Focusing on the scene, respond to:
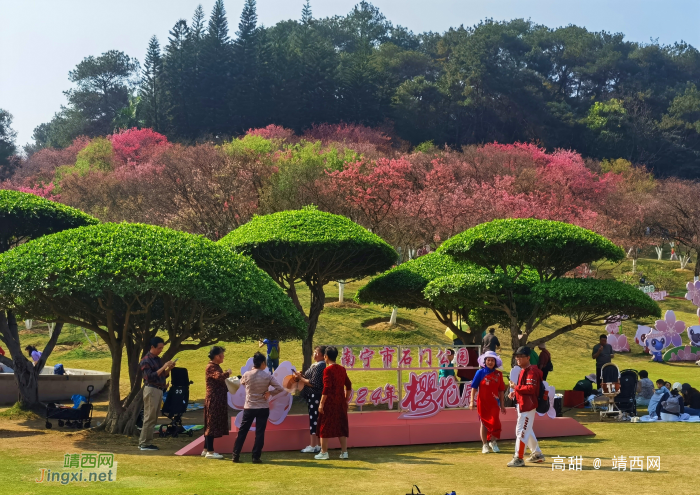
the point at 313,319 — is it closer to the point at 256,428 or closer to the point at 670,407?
the point at 670,407

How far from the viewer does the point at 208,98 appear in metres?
64.2

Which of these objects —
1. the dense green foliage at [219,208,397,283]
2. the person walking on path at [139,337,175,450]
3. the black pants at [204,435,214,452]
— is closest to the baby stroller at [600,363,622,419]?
the dense green foliage at [219,208,397,283]

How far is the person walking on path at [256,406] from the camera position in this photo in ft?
29.7

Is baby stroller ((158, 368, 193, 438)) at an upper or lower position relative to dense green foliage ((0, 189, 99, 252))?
lower

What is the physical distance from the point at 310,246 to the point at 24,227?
240 inches

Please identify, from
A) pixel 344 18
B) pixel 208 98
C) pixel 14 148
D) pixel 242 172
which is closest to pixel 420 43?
pixel 344 18

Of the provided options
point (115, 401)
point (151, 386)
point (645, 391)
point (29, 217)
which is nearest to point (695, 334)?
point (645, 391)

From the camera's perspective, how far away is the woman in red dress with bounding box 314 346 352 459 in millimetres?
9273

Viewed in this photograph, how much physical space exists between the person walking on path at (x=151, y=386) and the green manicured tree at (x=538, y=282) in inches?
267

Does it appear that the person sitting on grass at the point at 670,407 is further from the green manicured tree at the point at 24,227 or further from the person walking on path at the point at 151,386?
the green manicured tree at the point at 24,227

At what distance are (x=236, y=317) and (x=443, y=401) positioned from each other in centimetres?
365

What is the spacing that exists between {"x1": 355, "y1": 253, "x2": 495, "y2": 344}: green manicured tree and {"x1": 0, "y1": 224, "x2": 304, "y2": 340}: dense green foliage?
230 inches

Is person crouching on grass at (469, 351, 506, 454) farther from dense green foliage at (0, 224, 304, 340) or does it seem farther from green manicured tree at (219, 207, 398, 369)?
green manicured tree at (219, 207, 398, 369)

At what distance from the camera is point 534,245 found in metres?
14.7
